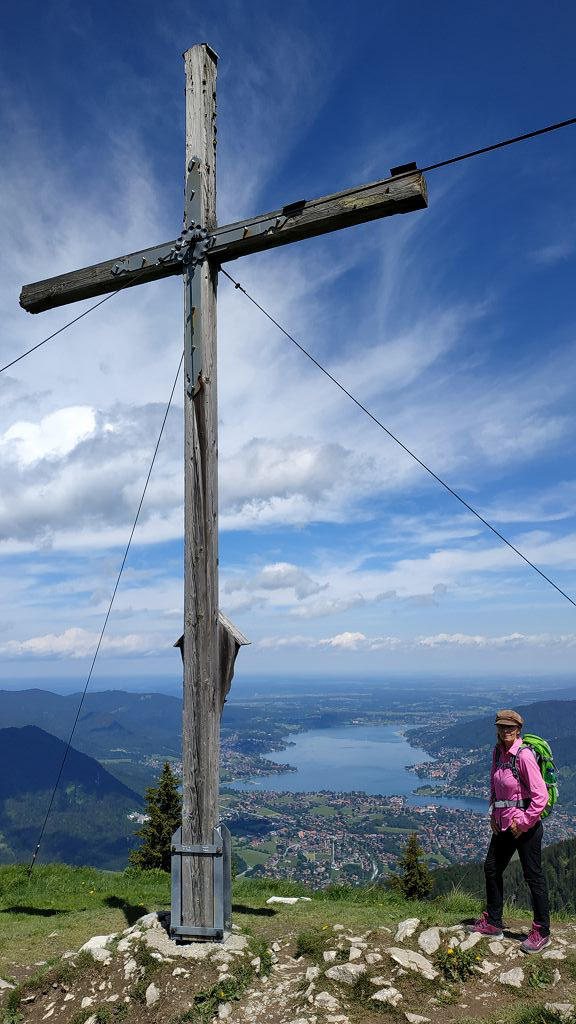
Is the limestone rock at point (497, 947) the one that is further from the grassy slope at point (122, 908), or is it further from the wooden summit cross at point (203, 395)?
the wooden summit cross at point (203, 395)

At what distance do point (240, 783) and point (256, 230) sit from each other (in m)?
201

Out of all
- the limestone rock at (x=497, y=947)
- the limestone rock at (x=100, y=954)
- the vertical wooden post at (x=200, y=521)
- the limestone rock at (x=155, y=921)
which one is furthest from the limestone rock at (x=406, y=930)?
the limestone rock at (x=100, y=954)

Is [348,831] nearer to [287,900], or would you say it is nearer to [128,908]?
[287,900]

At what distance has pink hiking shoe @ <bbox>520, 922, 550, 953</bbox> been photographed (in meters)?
4.93

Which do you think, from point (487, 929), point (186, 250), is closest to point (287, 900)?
point (487, 929)

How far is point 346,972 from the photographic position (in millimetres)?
4766

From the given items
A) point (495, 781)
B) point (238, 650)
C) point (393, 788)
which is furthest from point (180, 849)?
point (393, 788)

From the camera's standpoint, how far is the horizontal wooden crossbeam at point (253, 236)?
529cm

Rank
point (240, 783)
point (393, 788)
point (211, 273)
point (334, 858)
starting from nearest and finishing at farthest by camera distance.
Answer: point (211, 273)
point (334, 858)
point (393, 788)
point (240, 783)

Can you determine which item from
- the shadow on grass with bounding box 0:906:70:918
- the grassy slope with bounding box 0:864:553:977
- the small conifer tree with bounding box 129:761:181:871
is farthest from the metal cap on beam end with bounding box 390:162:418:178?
the small conifer tree with bounding box 129:761:181:871

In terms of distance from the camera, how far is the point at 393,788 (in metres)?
175

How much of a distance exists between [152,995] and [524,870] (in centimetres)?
318

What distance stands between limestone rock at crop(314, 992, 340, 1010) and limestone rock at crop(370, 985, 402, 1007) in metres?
0.28

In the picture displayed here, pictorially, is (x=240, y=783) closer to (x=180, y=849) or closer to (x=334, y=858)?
(x=334, y=858)
